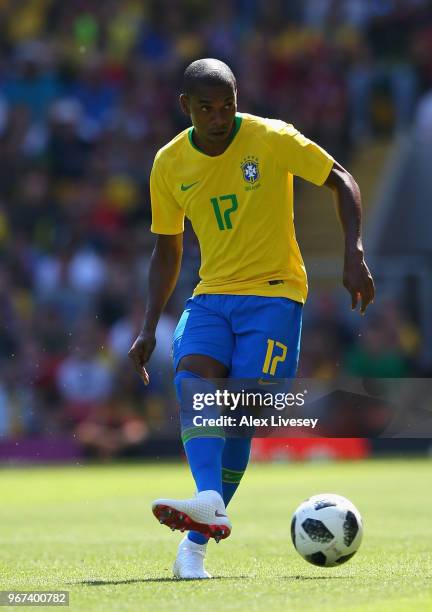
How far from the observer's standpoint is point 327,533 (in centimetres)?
708

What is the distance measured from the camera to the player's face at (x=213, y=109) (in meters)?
6.93

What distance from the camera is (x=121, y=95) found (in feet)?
76.5

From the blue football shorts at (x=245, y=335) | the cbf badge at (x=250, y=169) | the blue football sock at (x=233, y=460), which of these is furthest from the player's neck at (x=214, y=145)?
the blue football sock at (x=233, y=460)

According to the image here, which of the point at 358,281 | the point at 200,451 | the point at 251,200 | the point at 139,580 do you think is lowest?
the point at 139,580

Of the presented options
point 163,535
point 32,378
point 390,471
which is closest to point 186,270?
point 32,378

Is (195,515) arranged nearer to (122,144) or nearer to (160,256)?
(160,256)

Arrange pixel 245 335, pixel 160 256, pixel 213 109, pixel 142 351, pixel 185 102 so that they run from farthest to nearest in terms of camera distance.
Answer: pixel 160 256 < pixel 142 351 < pixel 245 335 < pixel 185 102 < pixel 213 109

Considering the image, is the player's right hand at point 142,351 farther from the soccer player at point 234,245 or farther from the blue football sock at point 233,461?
the blue football sock at point 233,461

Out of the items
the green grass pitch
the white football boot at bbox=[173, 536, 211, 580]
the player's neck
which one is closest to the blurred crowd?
the green grass pitch

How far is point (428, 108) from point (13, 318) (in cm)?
689

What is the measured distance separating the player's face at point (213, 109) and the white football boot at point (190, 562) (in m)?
2.08

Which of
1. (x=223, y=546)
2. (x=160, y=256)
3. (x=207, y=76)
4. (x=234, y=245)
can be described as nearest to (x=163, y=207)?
(x=160, y=256)

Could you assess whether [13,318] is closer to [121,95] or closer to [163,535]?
[121,95]

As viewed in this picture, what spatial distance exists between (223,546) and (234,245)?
2.49 m
